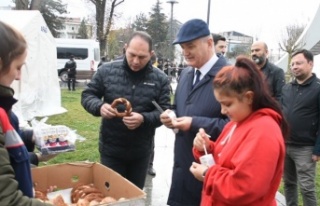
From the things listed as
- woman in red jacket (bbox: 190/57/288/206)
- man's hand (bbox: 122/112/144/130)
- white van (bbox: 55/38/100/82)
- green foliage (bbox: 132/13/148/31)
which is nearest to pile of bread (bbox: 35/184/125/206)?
man's hand (bbox: 122/112/144/130)

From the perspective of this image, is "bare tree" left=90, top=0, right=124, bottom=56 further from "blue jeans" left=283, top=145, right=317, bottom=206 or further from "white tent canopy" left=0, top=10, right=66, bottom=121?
"blue jeans" left=283, top=145, right=317, bottom=206

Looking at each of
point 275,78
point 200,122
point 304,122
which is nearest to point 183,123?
point 200,122

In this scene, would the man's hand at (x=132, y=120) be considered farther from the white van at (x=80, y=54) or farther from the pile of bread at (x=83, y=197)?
the white van at (x=80, y=54)

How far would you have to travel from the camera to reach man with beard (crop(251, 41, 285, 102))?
4.94 metres

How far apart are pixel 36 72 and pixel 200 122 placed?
8.98m

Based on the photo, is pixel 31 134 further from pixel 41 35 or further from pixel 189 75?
pixel 41 35

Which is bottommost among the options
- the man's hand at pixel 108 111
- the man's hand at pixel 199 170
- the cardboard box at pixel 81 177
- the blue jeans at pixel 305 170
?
the blue jeans at pixel 305 170

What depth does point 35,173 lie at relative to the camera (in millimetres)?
2342

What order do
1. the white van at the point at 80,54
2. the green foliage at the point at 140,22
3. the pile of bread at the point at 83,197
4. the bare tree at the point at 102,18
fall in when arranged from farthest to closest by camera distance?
the green foliage at the point at 140,22 → the bare tree at the point at 102,18 → the white van at the point at 80,54 → the pile of bread at the point at 83,197

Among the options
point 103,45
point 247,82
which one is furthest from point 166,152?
point 103,45

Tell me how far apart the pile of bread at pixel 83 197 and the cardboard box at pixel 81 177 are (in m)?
0.05

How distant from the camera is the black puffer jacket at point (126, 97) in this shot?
3.07 metres

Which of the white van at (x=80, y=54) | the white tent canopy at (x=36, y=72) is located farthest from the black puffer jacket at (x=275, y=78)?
the white van at (x=80, y=54)

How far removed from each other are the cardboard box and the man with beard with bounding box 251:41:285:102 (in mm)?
3101
